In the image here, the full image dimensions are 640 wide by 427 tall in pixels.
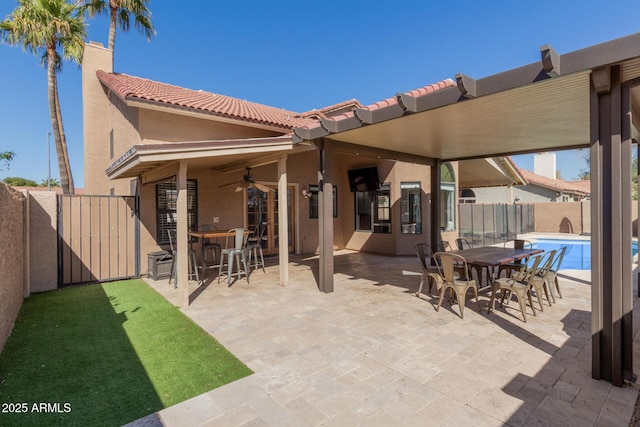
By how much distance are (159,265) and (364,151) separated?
5655mm

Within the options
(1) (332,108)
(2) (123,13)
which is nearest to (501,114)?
(1) (332,108)

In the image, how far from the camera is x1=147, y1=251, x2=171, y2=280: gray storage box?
26.9 ft

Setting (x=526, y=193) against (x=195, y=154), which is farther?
(x=526, y=193)

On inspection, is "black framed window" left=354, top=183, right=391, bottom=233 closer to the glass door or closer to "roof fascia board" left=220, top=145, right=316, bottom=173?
the glass door

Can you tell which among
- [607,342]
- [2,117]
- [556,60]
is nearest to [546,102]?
[556,60]

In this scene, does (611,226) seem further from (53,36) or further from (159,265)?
(53,36)

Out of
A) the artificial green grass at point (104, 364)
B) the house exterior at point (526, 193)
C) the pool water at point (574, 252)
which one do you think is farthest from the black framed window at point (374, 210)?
the house exterior at point (526, 193)

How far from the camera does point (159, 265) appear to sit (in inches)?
324

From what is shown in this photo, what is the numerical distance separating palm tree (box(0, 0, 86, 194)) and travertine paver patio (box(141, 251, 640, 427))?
1102 cm

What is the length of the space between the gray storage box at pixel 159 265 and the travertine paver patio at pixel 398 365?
2.25 meters

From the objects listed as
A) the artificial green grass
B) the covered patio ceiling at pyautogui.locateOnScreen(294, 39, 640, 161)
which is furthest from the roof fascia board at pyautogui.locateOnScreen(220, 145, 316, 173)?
the artificial green grass

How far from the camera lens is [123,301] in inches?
255

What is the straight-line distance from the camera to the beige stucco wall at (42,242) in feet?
23.6

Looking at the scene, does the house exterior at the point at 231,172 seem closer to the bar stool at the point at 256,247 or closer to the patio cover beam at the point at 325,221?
the patio cover beam at the point at 325,221
